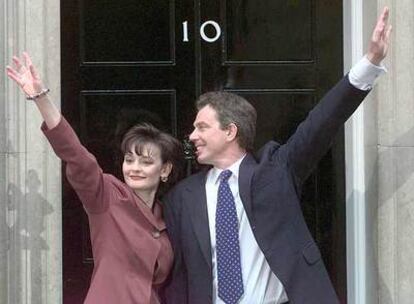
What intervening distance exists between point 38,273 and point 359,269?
1752 millimetres

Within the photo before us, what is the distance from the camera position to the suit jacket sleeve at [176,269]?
3465 millimetres

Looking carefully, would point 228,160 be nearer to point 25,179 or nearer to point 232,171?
point 232,171

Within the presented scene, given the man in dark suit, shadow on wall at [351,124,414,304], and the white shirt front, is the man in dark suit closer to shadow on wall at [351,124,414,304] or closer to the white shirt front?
the white shirt front

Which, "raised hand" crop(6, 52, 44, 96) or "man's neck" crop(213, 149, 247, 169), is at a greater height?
"raised hand" crop(6, 52, 44, 96)

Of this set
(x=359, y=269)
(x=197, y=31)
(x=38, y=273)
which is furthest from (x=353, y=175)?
(x=38, y=273)

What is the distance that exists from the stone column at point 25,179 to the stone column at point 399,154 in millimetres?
1719

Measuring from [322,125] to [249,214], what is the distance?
0.47 metres

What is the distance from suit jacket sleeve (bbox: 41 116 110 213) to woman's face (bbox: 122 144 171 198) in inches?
6.5

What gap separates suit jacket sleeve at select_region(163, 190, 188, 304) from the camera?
3.46 meters

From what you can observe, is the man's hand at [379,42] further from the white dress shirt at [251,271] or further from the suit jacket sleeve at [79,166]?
the suit jacket sleeve at [79,166]

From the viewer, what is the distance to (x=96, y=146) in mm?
4574

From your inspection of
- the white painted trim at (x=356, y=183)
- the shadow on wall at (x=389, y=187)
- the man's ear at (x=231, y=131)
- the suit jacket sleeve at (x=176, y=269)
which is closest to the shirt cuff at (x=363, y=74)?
the man's ear at (x=231, y=131)

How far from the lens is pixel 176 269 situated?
347cm

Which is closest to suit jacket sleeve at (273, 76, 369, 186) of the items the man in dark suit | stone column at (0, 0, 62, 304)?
the man in dark suit
